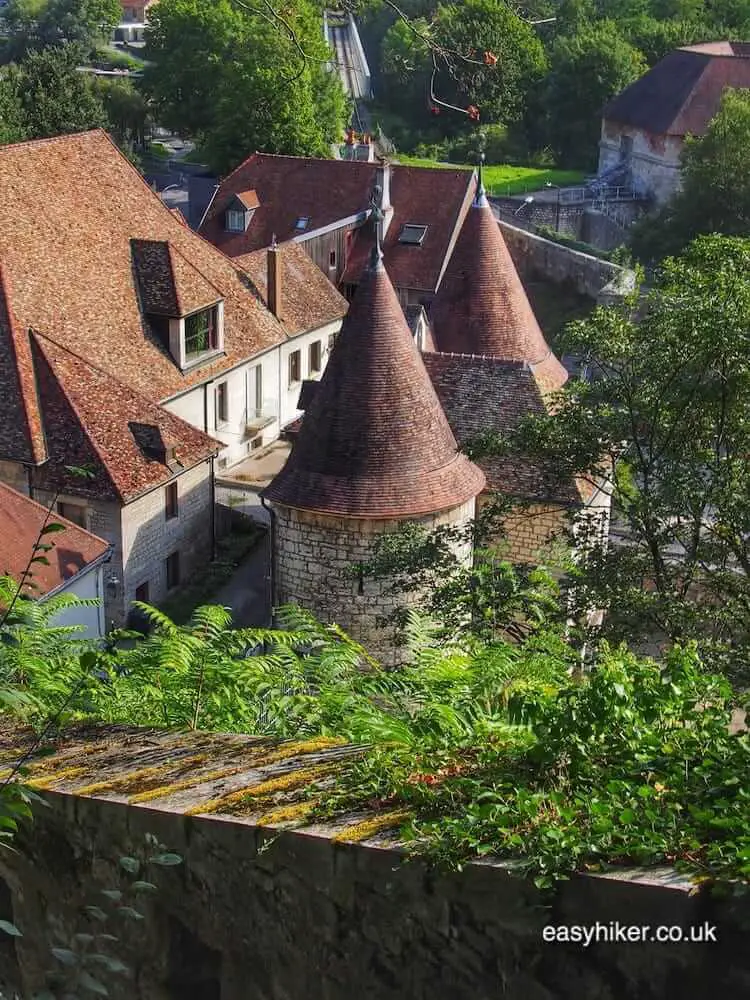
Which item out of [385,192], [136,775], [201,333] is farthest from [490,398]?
[385,192]

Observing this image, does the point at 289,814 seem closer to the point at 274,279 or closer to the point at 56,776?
the point at 56,776

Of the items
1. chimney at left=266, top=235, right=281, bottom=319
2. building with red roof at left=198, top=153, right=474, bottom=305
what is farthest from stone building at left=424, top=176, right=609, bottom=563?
building with red roof at left=198, top=153, right=474, bottom=305

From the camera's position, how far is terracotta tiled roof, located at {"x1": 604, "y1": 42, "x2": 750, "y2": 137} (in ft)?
219

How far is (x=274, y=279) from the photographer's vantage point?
3419 centimetres

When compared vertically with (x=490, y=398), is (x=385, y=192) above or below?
above

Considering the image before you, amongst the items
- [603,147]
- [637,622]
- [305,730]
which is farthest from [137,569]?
[603,147]

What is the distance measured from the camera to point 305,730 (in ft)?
23.0

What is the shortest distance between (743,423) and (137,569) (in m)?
14.2

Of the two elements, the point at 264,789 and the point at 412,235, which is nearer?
the point at 264,789

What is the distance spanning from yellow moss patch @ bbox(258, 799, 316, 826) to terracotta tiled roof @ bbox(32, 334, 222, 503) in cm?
1909

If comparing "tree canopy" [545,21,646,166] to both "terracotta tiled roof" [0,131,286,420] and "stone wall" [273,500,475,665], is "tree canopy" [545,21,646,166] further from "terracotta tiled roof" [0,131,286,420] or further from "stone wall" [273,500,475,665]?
"stone wall" [273,500,475,665]

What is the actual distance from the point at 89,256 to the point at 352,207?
59.6 feet

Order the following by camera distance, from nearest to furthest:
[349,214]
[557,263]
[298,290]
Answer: [298,290] → [349,214] → [557,263]

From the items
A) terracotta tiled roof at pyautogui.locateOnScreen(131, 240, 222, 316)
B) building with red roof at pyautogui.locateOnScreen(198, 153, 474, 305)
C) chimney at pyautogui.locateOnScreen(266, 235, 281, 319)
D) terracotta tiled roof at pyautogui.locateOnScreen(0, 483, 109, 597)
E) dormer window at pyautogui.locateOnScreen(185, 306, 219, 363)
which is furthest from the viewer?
building with red roof at pyautogui.locateOnScreen(198, 153, 474, 305)
